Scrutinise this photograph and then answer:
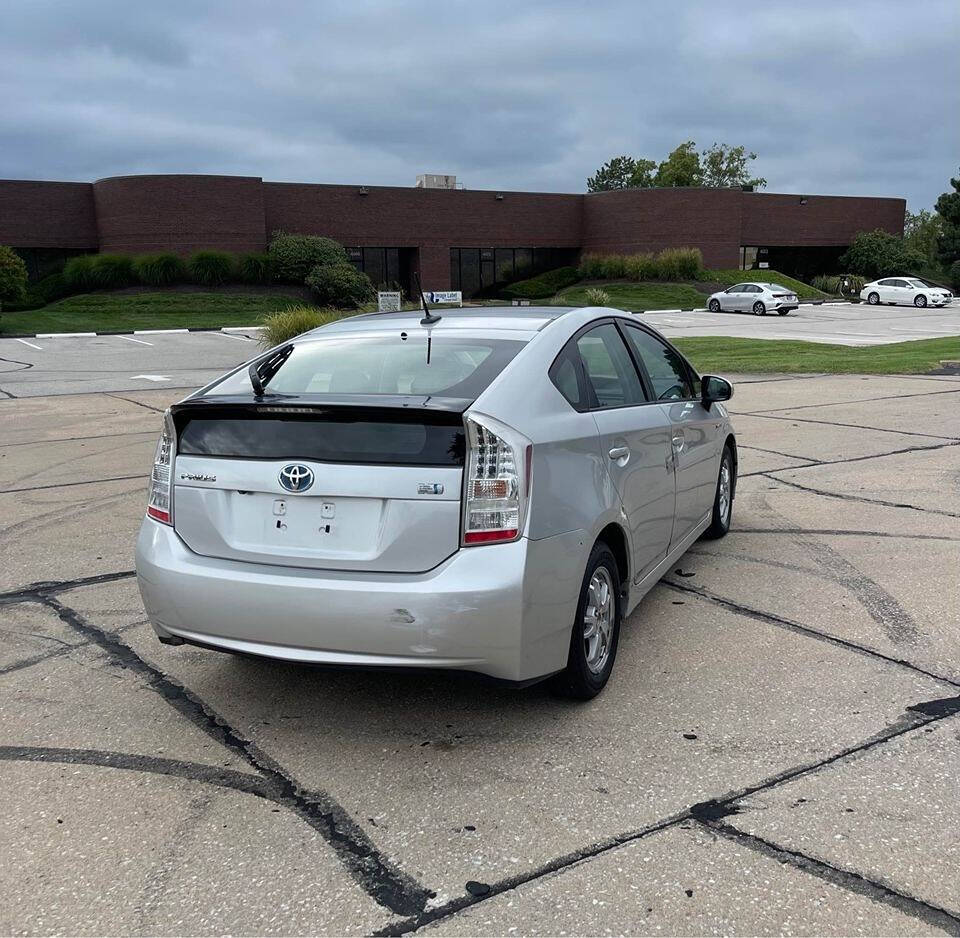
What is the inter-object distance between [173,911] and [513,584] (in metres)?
1.53

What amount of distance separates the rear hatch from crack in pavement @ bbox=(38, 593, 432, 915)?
2.43 ft

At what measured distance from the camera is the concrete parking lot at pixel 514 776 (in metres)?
2.91

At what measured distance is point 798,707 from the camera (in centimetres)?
418

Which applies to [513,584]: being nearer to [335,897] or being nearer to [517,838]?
[517,838]

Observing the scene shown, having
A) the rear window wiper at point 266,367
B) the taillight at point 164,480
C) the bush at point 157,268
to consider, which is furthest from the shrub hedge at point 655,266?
the taillight at point 164,480

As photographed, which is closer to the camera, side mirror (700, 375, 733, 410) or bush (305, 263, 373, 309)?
side mirror (700, 375, 733, 410)

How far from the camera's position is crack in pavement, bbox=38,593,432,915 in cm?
297

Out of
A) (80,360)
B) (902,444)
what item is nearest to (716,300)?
(80,360)

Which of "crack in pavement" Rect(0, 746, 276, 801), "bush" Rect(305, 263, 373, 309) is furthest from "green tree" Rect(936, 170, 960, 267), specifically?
"crack in pavement" Rect(0, 746, 276, 801)

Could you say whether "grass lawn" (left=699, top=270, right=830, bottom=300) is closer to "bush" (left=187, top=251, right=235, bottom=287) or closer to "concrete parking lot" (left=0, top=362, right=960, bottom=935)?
"bush" (left=187, top=251, right=235, bottom=287)

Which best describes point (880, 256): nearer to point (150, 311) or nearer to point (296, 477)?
point (150, 311)

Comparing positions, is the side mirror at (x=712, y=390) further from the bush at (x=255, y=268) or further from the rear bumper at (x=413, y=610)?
the bush at (x=255, y=268)

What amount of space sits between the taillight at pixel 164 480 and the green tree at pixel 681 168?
287 ft

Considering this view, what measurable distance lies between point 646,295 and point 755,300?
634 cm
